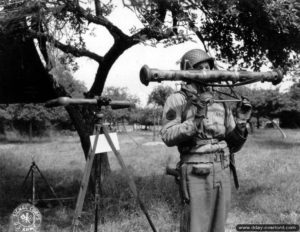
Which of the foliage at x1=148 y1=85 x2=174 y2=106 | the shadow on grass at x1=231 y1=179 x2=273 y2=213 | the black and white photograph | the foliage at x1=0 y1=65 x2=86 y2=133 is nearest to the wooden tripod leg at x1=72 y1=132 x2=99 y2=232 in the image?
the black and white photograph

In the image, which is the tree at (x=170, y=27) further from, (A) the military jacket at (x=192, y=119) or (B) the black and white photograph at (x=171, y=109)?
(A) the military jacket at (x=192, y=119)

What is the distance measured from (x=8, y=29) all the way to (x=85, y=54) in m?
1.94

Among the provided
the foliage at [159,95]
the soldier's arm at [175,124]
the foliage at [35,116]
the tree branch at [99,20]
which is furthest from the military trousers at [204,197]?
the foliage at [159,95]

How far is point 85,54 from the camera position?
7473mm

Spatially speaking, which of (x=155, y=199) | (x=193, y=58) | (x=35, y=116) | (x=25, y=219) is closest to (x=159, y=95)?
(x=35, y=116)

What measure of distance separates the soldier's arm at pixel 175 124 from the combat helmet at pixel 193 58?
0.28 meters

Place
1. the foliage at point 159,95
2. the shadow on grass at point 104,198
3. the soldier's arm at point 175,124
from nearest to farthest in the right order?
the soldier's arm at point 175,124 < the shadow on grass at point 104,198 < the foliage at point 159,95

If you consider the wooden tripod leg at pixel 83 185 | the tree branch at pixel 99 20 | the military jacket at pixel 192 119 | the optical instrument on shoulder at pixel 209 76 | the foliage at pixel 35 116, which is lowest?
the foliage at pixel 35 116

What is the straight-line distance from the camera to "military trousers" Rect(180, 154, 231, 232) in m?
3.46

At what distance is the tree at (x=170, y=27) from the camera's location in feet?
17.3

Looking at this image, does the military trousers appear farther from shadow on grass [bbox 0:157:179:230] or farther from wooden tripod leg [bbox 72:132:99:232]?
shadow on grass [bbox 0:157:179:230]

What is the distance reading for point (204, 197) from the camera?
349cm

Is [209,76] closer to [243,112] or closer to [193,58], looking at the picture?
[193,58]

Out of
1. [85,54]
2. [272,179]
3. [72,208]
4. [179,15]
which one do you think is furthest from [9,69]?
[272,179]
